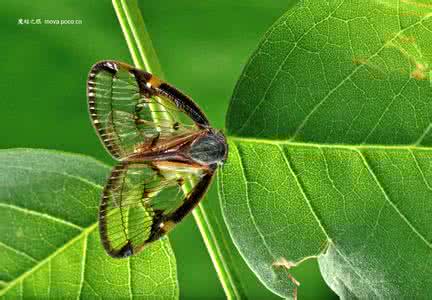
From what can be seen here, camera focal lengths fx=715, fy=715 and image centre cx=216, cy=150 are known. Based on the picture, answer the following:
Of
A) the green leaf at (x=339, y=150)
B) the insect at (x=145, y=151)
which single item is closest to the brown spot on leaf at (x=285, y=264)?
the green leaf at (x=339, y=150)

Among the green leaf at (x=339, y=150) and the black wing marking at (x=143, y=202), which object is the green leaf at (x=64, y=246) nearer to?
the black wing marking at (x=143, y=202)

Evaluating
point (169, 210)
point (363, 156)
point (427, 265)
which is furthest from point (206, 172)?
point (427, 265)

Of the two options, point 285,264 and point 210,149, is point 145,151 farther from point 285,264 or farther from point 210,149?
point 285,264

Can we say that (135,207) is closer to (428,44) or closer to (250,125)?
(250,125)

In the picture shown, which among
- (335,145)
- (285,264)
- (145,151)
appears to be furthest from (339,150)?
(145,151)

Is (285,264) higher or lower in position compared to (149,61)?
lower

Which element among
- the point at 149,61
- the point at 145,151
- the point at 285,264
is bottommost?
the point at 285,264

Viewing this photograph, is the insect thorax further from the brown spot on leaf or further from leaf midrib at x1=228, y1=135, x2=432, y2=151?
the brown spot on leaf
